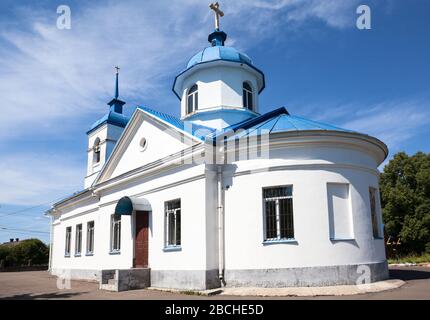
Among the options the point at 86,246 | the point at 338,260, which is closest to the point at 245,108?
the point at 338,260

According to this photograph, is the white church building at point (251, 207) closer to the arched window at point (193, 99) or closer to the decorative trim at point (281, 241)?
the decorative trim at point (281, 241)

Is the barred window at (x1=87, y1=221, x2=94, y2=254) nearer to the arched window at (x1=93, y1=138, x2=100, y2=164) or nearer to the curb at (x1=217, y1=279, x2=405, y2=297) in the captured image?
the arched window at (x1=93, y1=138, x2=100, y2=164)

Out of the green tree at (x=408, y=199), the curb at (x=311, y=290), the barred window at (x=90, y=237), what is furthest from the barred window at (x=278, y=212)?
the green tree at (x=408, y=199)

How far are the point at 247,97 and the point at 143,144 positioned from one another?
5.11 meters

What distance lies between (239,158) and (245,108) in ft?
16.4

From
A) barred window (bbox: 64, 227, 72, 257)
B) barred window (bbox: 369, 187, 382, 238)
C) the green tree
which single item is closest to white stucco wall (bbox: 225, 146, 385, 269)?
barred window (bbox: 369, 187, 382, 238)

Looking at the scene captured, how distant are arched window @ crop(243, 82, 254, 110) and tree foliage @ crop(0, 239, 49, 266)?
3172cm

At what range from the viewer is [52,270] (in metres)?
25.5

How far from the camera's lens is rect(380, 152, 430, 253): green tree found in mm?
27422

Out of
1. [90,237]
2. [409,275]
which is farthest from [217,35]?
[409,275]

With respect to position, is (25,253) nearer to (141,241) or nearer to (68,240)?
(68,240)

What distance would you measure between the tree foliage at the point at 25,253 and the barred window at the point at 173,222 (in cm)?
3102
